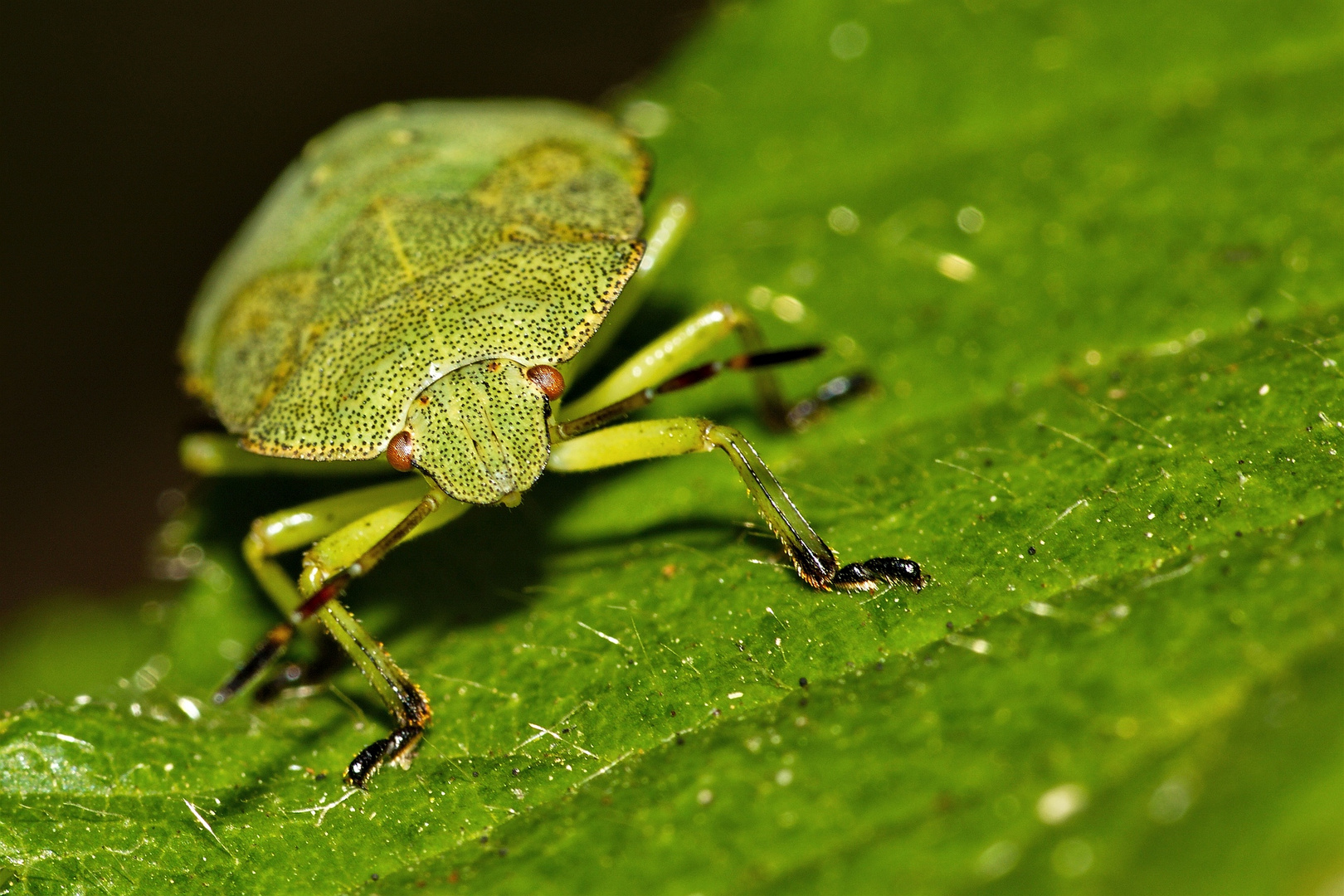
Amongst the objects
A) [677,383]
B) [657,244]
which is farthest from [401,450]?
[657,244]

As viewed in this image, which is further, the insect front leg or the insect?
the insect

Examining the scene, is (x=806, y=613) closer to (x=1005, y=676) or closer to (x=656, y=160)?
(x=1005, y=676)

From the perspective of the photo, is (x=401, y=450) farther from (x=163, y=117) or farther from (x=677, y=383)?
(x=163, y=117)

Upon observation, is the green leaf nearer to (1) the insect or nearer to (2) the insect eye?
(1) the insect

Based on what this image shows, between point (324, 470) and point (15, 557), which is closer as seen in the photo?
point (324, 470)

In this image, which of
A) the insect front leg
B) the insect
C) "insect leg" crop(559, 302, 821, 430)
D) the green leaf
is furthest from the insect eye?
the green leaf

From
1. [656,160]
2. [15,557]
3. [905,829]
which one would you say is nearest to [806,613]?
[905,829]

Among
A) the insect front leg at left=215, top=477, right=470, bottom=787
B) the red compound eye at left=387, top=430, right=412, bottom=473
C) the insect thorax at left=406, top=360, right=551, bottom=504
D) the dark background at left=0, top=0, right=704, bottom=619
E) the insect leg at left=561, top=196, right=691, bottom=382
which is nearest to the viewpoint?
the insect front leg at left=215, top=477, right=470, bottom=787
